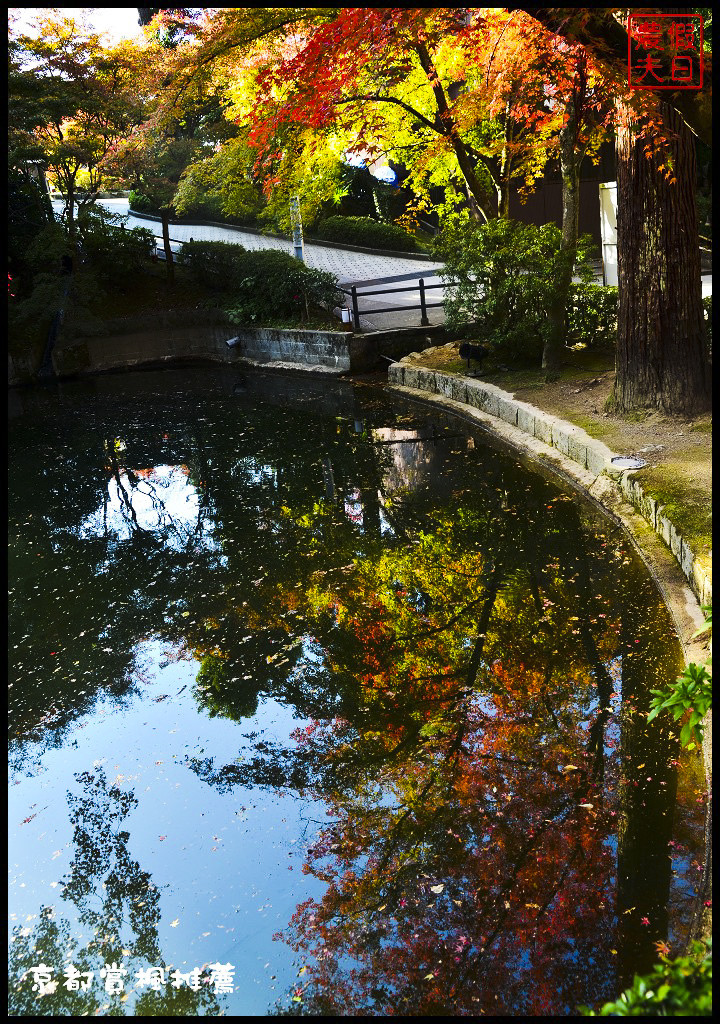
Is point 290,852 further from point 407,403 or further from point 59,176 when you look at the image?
point 59,176

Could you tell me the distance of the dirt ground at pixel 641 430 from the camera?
22.5 feet

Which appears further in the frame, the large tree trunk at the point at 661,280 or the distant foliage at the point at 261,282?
the distant foliage at the point at 261,282

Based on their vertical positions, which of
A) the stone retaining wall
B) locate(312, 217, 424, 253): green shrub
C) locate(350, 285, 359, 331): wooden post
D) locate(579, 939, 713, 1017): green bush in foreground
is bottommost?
locate(579, 939, 713, 1017): green bush in foreground

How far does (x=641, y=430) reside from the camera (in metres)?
9.11

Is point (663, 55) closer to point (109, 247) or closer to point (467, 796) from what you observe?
point (467, 796)

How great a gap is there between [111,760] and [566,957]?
298 cm

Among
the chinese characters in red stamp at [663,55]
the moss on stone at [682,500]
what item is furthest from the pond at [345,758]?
the chinese characters in red stamp at [663,55]

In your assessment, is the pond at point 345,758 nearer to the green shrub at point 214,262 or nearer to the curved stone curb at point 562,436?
the curved stone curb at point 562,436

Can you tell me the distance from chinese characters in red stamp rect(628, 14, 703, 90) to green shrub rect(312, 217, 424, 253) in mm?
20545

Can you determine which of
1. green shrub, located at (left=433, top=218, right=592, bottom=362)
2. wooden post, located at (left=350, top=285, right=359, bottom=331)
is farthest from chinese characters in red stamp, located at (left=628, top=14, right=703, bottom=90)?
wooden post, located at (left=350, top=285, right=359, bottom=331)

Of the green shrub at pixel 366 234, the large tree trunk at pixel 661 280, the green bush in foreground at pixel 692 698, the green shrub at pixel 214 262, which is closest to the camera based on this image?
the green bush in foreground at pixel 692 698

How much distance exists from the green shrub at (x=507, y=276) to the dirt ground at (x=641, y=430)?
543mm

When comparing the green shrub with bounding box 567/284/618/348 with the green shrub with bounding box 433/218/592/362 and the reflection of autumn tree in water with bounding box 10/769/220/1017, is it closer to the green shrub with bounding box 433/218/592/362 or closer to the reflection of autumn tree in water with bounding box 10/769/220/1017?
the green shrub with bounding box 433/218/592/362

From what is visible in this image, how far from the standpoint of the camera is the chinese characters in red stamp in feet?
17.3
